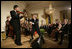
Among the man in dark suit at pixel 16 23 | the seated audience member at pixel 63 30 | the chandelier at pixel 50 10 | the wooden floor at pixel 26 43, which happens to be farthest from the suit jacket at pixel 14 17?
the seated audience member at pixel 63 30

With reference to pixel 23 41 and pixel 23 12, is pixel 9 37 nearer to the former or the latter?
pixel 23 41

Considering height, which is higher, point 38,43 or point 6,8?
point 6,8

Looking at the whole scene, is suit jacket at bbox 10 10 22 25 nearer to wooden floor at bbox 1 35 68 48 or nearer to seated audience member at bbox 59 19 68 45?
wooden floor at bbox 1 35 68 48

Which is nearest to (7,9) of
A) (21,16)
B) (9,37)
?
(21,16)

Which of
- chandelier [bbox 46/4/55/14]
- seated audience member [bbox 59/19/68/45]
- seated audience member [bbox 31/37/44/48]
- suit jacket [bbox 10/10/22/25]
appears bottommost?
seated audience member [bbox 31/37/44/48]

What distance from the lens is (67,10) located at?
750mm

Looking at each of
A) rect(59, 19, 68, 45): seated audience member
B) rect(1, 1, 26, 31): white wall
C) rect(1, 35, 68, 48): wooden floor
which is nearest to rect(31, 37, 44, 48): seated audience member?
rect(1, 35, 68, 48): wooden floor

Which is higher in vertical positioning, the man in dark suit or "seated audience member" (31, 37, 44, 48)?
the man in dark suit

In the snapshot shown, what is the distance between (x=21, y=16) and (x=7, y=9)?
0.14 m

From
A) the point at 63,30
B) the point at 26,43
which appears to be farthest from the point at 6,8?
the point at 63,30

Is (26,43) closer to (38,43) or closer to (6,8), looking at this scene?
(38,43)

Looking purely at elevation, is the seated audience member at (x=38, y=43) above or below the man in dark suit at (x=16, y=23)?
below

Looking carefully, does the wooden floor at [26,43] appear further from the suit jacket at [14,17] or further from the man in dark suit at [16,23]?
the suit jacket at [14,17]

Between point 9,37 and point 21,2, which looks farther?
point 21,2
